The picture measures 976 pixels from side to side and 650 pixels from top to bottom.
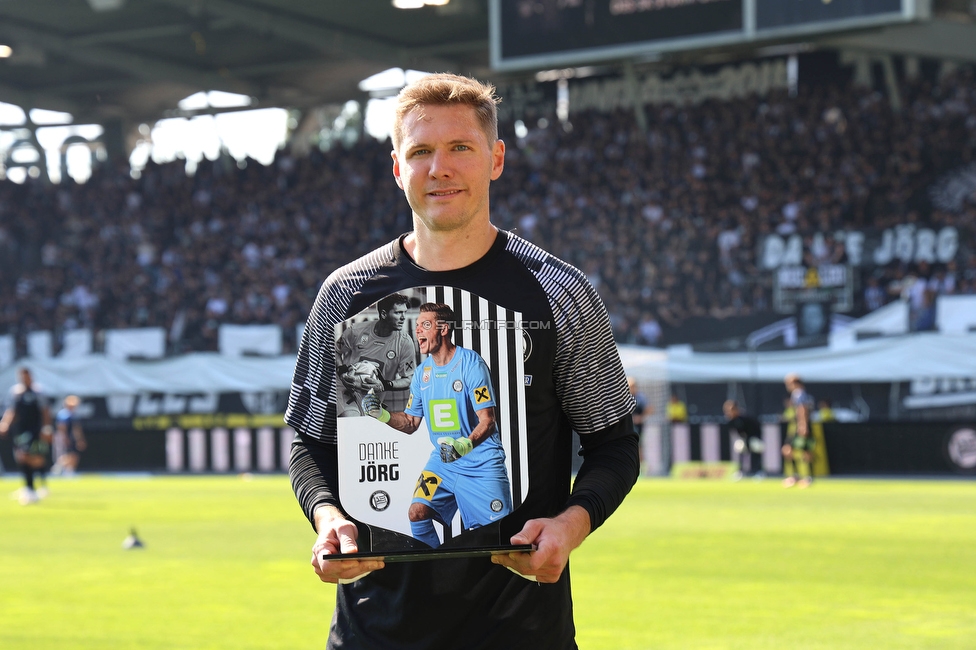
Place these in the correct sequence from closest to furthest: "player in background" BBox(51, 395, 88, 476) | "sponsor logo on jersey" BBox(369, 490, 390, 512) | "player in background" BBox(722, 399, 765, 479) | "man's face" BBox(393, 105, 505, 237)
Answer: "sponsor logo on jersey" BBox(369, 490, 390, 512), "man's face" BBox(393, 105, 505, 237), "player in background" BBox(722, 399, 765, 479), "player in background" BBox(51, 395, 88, 476)

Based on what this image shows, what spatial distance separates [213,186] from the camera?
42562 mm

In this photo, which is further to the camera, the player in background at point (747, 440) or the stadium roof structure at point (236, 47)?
the stadium roof structure at point (236, 47)

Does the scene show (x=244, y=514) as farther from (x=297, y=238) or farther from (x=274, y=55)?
(x=274, y=55)

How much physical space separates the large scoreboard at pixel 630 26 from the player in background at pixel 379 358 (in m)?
25.2

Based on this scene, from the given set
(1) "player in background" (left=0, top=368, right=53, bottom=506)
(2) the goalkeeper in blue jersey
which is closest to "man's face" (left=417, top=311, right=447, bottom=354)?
(2) the goalkeeper in blue jersey

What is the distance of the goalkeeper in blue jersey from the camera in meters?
3.11

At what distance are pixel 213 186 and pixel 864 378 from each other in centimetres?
2361

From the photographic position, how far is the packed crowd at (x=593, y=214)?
3111 cm

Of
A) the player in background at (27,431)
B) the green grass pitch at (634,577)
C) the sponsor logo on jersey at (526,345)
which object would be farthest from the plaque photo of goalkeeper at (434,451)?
the player in background at (27,431)

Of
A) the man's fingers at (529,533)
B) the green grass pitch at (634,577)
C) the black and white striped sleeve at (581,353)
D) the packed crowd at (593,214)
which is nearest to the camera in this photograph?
the man's fingers at (529,533)

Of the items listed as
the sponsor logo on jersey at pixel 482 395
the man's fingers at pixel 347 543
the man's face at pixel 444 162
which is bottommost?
the man's fingers at pixel 347 543

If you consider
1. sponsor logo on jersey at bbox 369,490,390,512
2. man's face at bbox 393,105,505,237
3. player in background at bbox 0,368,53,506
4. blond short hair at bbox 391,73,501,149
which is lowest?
player in background at bbox 0,368,53,506

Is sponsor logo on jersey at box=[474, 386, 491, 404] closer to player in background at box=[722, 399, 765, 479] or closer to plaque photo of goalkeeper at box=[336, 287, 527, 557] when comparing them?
plaque photo of goalkeeper at box=[336, 287, 527, 557]

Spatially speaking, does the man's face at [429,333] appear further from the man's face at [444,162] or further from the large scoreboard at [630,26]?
the large scoreboard at [630,26]
